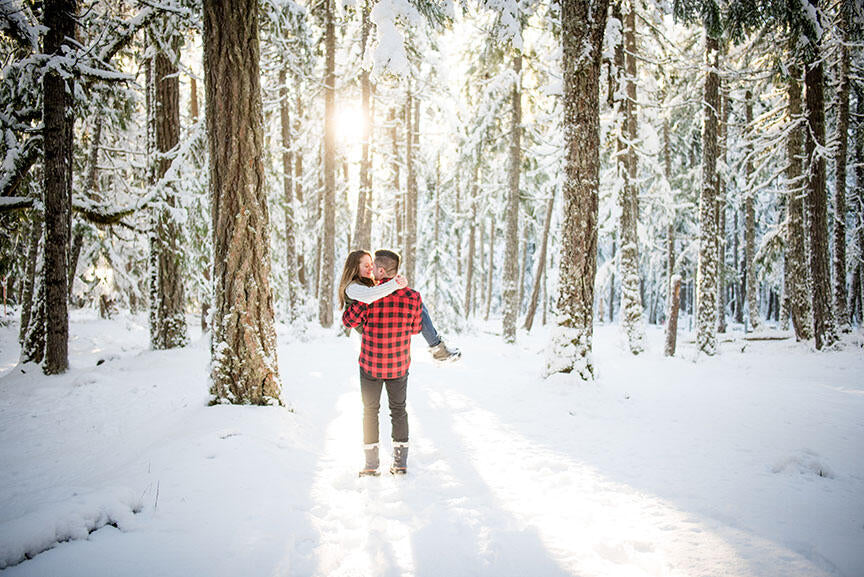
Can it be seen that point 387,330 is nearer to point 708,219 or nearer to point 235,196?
point 235,196

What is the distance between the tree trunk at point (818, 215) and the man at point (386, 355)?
12485 millimetres

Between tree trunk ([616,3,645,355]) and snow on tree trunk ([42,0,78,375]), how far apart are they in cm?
1278

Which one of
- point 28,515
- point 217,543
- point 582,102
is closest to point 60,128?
point 28,515

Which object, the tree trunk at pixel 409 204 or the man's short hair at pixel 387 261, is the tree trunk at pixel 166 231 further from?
the tree trunk at pixel 409 204

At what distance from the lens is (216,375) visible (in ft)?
15.3

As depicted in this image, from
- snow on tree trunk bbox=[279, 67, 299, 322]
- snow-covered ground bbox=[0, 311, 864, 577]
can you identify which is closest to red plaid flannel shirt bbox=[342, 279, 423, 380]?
snow-covered ground bbox=[0, 311, 864, 577]

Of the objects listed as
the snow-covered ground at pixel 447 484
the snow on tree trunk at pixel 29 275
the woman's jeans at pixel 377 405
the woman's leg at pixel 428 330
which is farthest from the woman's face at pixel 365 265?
the snow on tree trunk at pixel 29 275

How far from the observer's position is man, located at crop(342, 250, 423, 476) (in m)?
3.66

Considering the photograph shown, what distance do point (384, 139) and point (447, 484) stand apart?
18.9m

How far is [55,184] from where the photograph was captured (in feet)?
23.0

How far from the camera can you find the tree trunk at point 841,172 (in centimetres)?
1114

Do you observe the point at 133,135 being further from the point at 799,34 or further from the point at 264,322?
→ the point at 799,34

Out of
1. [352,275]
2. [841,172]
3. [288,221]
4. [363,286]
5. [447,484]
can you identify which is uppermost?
[841,172]

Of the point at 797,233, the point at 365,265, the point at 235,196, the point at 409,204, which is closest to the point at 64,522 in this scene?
the point at 365,265
